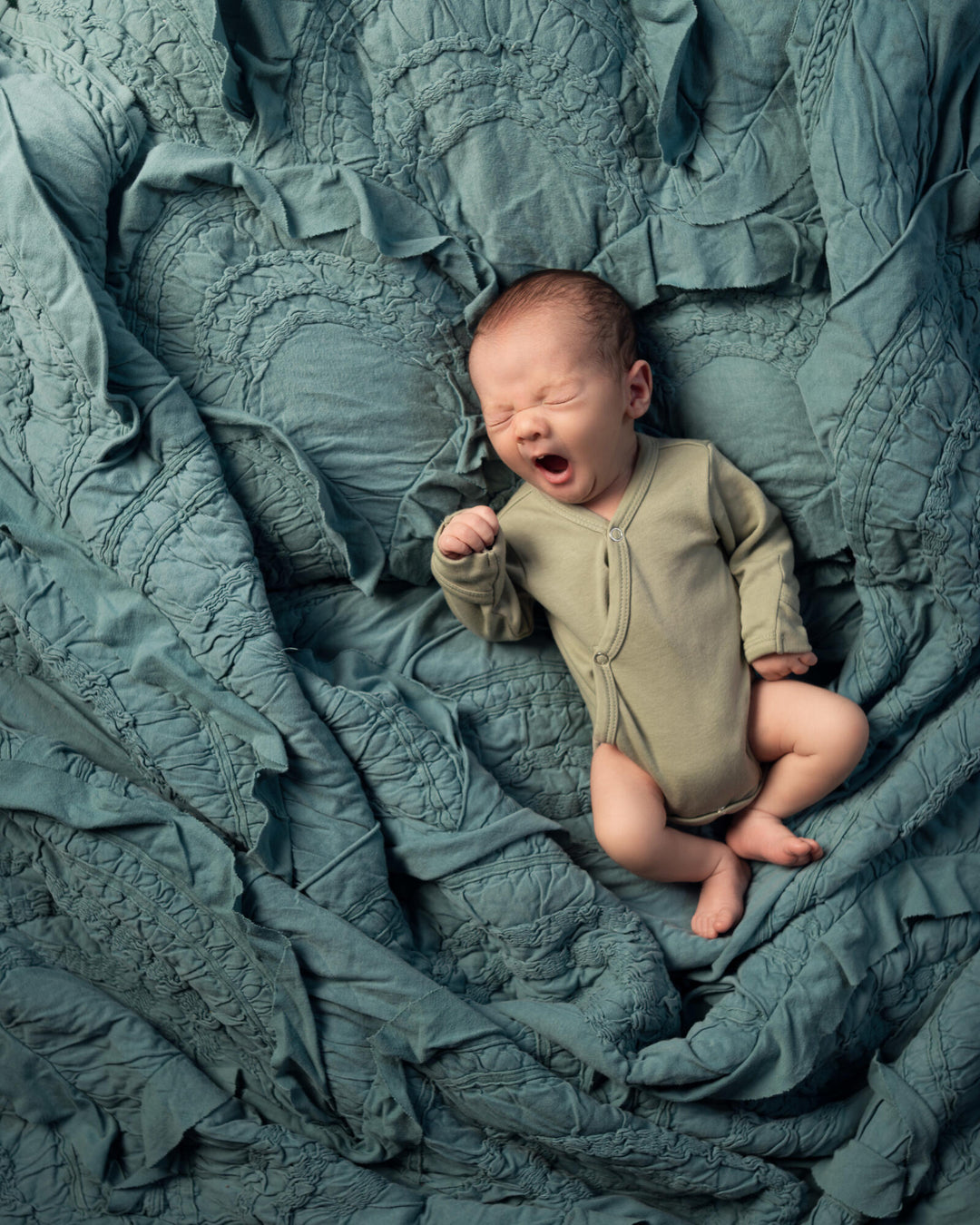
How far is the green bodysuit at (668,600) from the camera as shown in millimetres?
1395

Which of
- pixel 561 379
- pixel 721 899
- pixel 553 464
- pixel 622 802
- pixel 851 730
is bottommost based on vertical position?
pixel 721 899

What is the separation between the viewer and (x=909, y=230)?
1302 mm

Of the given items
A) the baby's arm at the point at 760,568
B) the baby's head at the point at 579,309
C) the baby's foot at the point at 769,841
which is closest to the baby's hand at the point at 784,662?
the baby's arm at the point at 760,568

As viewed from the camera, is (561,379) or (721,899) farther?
(721,899)

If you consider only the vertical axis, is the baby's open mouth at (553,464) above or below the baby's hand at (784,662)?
above

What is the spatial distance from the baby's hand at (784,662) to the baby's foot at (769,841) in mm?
187

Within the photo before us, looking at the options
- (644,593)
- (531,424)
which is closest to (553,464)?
(531,424)

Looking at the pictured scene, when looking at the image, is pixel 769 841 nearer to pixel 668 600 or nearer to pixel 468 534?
pixel 668 600

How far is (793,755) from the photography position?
1431 millimetres

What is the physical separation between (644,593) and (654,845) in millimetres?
306

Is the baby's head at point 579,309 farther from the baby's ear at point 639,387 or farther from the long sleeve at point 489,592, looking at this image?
the long sleeve at point 489,592

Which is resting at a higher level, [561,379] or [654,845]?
[561,379]

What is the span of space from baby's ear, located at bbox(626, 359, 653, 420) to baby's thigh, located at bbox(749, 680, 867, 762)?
380 mm

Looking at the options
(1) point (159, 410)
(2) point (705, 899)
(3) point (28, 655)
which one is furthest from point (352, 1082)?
(1) point (159, 410)
